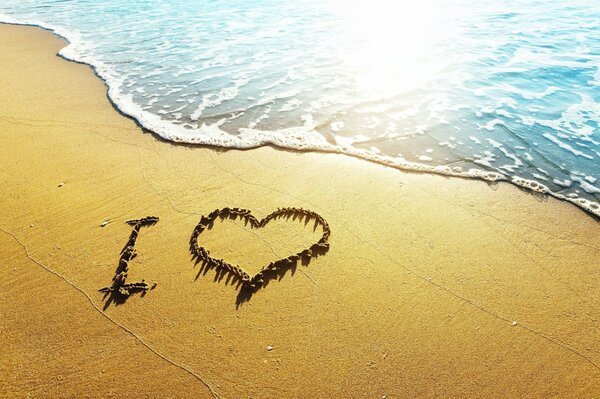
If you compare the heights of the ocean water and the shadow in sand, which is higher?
the ocean water

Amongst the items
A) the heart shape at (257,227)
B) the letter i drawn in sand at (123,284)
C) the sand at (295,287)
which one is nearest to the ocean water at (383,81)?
the sand at (295,287)

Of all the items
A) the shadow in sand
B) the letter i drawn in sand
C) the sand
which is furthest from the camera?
the shadow in sand

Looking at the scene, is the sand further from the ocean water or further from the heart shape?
the ocean water

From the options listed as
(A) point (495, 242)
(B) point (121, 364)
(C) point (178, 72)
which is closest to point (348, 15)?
(C) point (178, 72)

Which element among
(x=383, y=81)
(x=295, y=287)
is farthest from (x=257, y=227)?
(x=383, y=81)

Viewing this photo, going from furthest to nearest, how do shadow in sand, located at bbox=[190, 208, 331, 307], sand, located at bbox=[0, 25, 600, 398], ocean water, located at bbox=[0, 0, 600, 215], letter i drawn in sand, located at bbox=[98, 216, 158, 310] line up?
ocean water, located at bbox=[0, 0, 600, 215] → shadow in sand, located at bbox=[190, 208, 331, 307] → letter i drawn in sand, located at bbox=[98, 216, 158, 310] → sand, located at bbox=[0, 25, 600, 398]

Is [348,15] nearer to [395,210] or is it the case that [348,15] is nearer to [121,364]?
[395,210]

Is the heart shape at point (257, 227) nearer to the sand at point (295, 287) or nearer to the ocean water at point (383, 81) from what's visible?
the sand at point (295, 287)

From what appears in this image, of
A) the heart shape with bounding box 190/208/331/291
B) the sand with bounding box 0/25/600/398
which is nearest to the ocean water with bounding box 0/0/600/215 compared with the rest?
the sand with bounding box 0/25/600/398
